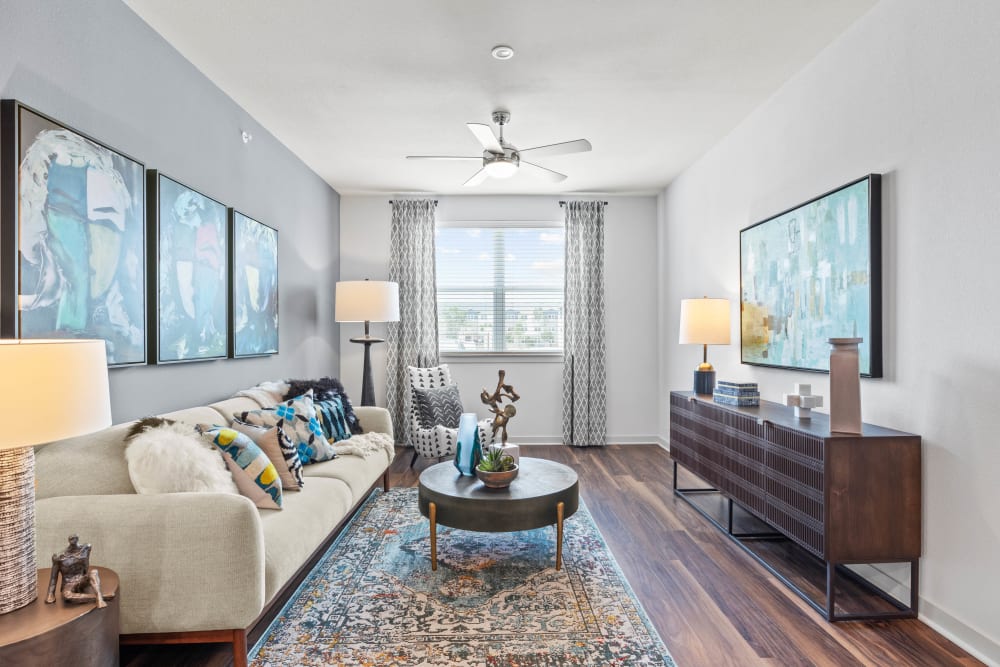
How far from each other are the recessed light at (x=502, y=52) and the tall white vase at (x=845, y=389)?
2108mm

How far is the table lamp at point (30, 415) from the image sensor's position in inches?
49.6

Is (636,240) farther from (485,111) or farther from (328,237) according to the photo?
(328,237)

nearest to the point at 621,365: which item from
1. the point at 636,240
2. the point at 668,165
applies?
the point at 636,240

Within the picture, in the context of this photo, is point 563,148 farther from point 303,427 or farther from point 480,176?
point 303,427

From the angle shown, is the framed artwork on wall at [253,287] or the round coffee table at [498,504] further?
the framed artwork on wall at [253,287]

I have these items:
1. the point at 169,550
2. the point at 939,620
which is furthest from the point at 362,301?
the point at 939,620

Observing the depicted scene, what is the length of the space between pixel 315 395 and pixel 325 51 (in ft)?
6.93

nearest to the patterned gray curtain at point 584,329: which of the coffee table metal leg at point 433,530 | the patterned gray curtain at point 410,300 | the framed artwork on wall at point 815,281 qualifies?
the patterned gray curtain at point 410,300

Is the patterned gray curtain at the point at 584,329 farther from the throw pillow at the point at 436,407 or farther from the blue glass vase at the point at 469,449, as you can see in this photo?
the blue glass vase at the point at 469,449

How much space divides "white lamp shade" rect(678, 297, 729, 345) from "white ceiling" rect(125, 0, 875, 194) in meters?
1.29

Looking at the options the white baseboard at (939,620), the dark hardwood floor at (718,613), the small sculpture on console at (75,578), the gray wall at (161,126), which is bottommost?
the dark hardwood floor at (718,613)

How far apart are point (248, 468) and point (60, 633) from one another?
1.02 metres

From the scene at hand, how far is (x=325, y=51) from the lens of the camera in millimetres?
2836

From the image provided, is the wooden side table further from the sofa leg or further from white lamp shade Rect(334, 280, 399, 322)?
white lamp shade Rect(334, 280, 399, 322)
